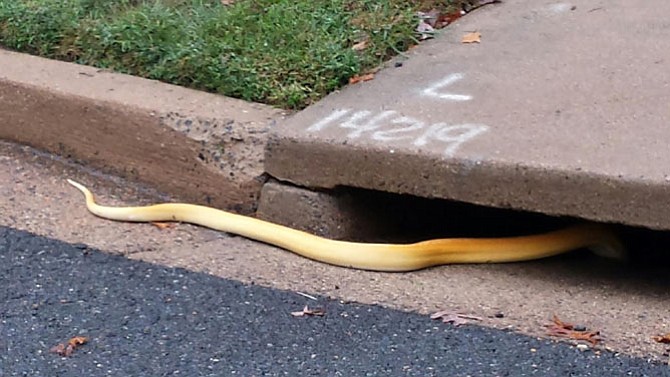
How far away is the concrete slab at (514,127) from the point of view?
12.4 ft

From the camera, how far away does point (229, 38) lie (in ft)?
16.7

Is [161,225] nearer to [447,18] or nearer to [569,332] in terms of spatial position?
[569,332]

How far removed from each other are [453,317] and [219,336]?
2.32 ft

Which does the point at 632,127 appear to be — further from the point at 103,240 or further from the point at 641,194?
the point at 103,240

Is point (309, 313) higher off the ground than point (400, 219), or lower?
higher

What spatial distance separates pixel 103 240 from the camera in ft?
14.1

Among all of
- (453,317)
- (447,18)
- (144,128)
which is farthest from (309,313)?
(447,18)

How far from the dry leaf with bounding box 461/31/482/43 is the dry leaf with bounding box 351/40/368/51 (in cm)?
43

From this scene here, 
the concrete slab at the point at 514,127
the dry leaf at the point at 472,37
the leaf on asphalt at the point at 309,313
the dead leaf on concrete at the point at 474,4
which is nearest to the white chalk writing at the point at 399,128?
the concrete slab at the point at 514,127

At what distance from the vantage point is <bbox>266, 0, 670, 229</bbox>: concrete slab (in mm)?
3775

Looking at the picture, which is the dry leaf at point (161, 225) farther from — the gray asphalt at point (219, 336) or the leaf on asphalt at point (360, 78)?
the leaf on asphalt at point (360, 78)

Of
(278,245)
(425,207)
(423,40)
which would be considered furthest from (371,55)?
(278,245)

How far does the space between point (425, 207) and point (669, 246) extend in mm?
926

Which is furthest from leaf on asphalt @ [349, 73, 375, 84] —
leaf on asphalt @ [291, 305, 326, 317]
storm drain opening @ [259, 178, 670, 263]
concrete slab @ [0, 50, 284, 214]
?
leaf on asphalt @ [291, 305, 326, 317]
